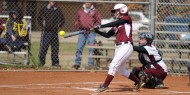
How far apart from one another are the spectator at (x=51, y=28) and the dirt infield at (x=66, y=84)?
2.80 ft

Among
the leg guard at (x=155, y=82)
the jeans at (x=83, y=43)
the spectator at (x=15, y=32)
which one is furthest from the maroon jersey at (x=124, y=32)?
the spectator at (x=15, y=32)

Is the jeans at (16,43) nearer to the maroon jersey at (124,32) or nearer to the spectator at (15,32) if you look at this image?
the spectator at (15,32)

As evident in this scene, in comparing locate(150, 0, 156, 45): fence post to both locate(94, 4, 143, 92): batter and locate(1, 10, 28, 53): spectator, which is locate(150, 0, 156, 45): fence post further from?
locate(94, 4, 143, 92): batter

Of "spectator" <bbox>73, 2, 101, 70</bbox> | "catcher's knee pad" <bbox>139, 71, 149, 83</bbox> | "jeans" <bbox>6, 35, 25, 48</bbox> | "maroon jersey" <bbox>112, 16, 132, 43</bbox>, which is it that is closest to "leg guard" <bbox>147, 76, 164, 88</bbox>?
"catcher's knee pad" <bbox>139, 71, 149, 83</bbox>

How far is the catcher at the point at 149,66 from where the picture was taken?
38.4ft

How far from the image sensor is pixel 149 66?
1195cm

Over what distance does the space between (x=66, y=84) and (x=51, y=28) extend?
12.1ft

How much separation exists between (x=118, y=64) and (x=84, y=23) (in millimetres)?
4877

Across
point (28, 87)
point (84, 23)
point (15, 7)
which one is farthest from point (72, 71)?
point (28, 87)

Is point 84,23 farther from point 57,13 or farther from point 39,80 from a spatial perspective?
point 39,80

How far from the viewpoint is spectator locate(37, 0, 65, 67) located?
615 inches

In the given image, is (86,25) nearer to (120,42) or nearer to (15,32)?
(15,32)

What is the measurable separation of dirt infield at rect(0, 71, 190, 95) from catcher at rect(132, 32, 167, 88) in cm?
26

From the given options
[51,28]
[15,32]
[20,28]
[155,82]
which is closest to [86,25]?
[51,28]
